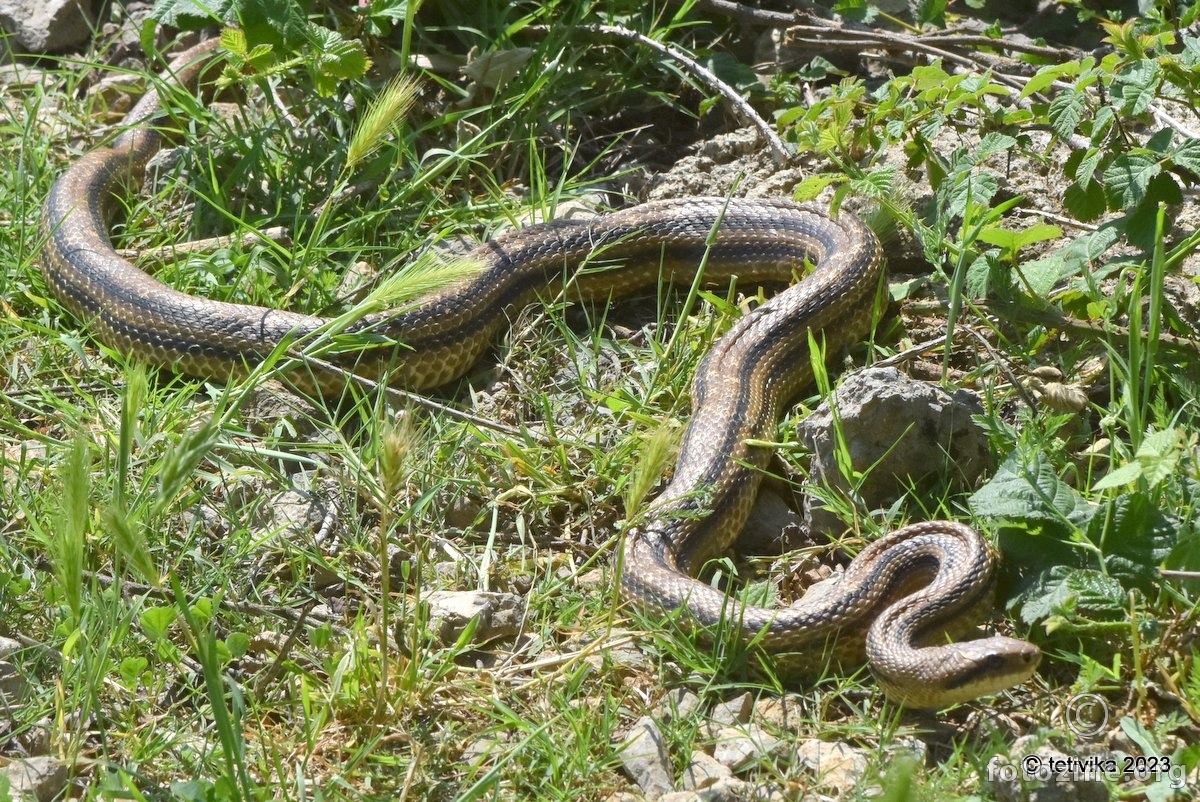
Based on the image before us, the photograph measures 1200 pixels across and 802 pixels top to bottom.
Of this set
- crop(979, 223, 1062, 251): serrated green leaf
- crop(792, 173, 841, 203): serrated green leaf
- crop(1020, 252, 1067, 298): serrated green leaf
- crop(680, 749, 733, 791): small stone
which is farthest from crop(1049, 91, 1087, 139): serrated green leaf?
crop(680, 749, 733, 791): small stone

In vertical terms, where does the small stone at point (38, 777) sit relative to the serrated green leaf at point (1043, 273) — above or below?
below

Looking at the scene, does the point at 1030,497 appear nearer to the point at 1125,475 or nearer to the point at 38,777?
the point at 1125,475

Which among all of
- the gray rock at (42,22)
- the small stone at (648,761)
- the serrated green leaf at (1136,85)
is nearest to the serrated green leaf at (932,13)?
the serrated green leaf at (1136,85)

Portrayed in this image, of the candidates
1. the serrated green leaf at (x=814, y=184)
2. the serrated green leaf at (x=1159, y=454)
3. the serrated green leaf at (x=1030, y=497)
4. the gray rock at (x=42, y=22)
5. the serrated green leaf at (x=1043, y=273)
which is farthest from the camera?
the gray rock at (x=42, y=22)

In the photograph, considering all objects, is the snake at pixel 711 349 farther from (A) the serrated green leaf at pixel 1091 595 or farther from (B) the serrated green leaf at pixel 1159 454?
(B) the serrated green leaf at pixel 1159 454

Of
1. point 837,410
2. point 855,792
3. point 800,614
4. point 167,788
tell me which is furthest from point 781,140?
point 167,788

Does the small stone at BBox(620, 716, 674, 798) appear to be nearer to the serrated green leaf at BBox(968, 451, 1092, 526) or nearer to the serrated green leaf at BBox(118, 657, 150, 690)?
the serrated green leaf at BBox(968, 451, 1092, 526)

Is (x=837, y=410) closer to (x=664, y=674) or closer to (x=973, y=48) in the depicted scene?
(x=664, y=674)
